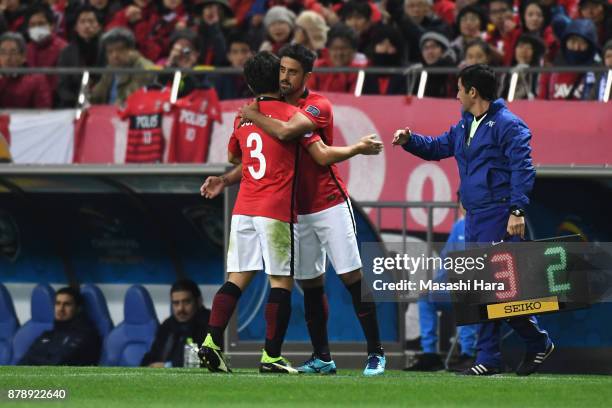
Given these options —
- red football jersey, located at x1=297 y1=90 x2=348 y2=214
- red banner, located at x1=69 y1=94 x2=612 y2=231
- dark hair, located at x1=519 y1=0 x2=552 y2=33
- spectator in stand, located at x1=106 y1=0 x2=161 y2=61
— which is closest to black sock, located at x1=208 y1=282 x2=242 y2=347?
red football jersey, located at x1=297 y1=90 x2=348 y2=214

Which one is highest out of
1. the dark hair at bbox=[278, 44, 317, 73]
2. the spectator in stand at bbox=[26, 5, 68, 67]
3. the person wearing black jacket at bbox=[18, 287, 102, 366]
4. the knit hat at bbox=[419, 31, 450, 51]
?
the knit hat at bbox=[419, 31, 450, 51]

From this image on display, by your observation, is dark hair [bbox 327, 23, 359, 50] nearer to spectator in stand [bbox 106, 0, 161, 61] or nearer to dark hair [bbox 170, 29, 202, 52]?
dark hair [bbox 170, 29, 202, 52]

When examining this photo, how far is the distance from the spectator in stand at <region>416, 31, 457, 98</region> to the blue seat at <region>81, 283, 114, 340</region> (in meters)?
4.11

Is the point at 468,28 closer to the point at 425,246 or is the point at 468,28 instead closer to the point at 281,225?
the point at 425,246

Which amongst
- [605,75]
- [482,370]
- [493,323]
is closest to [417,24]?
[605,75]

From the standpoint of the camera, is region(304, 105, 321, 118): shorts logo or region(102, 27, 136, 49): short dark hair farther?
region(102, 27, 136, 49): short dark hair

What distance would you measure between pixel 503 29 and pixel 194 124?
3371 millimetres

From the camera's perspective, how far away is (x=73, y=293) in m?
16.4

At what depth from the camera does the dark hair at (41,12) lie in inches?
742

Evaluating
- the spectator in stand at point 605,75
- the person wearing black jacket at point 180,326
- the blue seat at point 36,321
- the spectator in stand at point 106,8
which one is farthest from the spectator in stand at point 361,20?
the blue seat at point 36,321

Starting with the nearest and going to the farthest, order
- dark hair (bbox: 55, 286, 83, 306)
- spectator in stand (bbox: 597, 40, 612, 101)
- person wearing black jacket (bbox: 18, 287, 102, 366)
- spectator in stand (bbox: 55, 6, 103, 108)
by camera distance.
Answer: spectator in stand (bbox: 597, 40, 612, 101)
person wearing black jacket (bbox: 18, 287, 102, 366)
dark hair (bbox: 55, 286, 83, 306)
spectator in stand (bbox: 55, 6, 103, 108)

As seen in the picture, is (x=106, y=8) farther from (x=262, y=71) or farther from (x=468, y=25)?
(x=262, y=71)

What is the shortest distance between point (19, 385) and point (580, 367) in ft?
20.0

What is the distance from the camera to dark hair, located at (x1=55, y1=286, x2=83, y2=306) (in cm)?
1634
